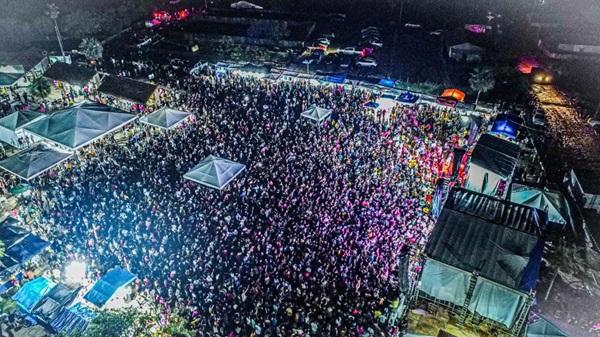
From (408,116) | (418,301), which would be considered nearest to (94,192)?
(418,301)

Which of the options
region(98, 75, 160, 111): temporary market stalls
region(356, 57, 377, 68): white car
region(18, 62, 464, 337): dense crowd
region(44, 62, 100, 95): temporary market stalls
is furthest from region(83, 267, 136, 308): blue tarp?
region(356, 57, 377, 68): white car

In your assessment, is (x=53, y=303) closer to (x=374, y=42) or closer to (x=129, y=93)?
(x=129, y=93)

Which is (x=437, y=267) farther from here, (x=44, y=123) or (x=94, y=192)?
(x=44, y=123)

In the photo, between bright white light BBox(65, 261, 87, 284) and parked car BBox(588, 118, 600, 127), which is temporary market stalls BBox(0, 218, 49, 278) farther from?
parked car BBox(588, 118, 600, 127)

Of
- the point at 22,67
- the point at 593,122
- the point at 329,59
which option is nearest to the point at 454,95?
the point at 593,122

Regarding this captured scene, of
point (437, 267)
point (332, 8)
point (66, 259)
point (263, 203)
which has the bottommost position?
point (66, 259)

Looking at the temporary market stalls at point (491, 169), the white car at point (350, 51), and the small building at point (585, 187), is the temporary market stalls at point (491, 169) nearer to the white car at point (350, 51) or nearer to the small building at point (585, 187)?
the small building at point (585, 187)
